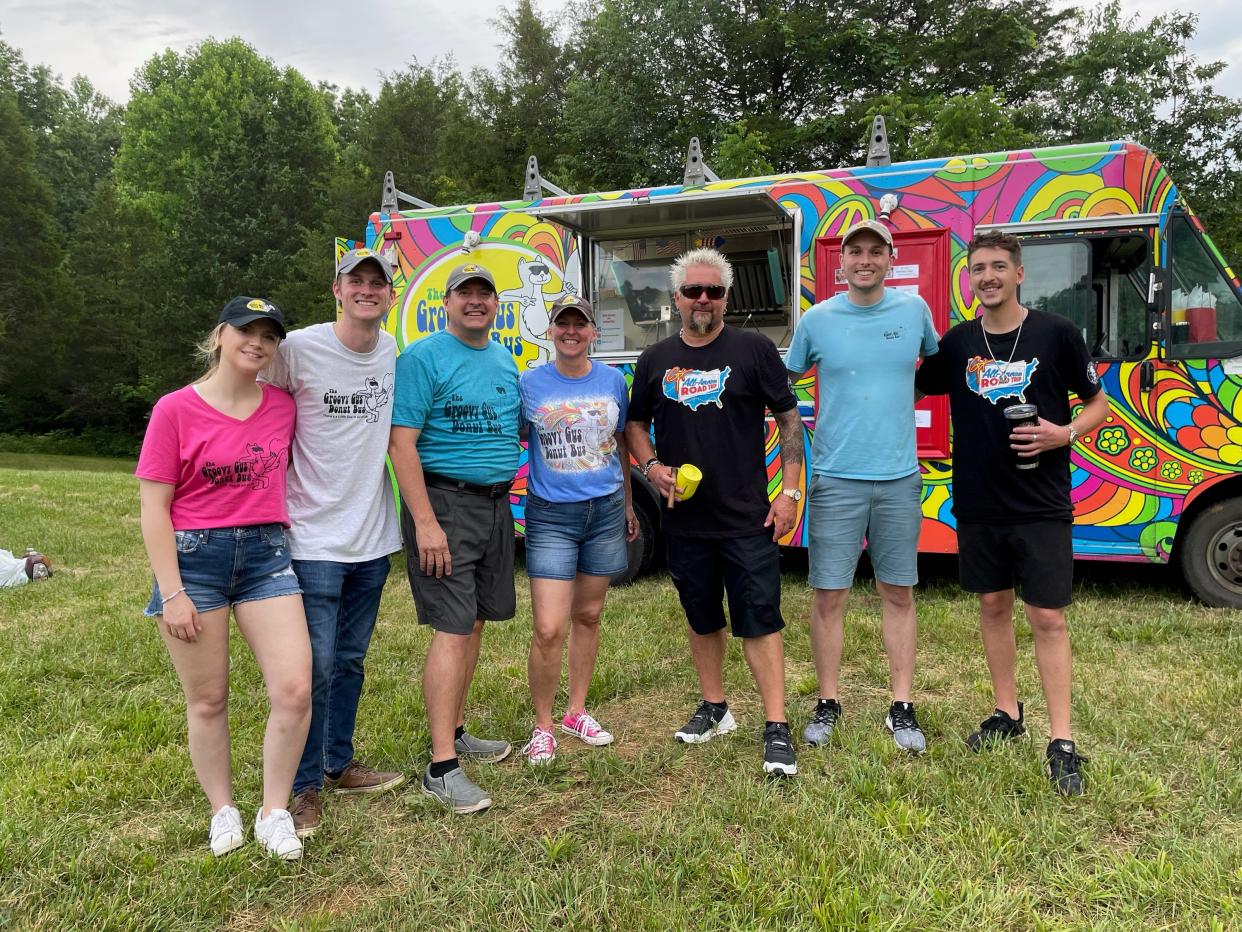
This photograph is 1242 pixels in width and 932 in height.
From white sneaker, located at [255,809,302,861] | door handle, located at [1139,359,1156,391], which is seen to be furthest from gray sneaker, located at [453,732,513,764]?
door handle, located at [1139,359,1156,391]

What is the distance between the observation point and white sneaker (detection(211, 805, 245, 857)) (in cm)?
258

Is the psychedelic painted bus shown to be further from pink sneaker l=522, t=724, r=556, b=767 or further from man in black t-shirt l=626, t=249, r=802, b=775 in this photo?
pink sneaker l=522, t=724, r=556, b=767

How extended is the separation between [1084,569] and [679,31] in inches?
705

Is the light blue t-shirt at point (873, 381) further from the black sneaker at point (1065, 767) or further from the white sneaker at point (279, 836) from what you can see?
the white sneaker at point (279, 836)

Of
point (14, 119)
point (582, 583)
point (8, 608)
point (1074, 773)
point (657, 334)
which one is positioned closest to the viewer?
point (1074, 773)

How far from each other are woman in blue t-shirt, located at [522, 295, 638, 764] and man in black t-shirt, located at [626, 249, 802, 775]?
205 mm

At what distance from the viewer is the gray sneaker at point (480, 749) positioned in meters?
3.29

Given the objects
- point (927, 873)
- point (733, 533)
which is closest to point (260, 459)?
point (733, 533)

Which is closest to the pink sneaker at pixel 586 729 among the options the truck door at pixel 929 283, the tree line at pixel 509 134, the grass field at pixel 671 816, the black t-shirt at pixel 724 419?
the grass field at pixel 671 816

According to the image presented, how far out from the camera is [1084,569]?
5.93m

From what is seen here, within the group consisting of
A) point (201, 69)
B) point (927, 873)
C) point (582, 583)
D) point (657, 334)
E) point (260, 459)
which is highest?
point (201, 69)

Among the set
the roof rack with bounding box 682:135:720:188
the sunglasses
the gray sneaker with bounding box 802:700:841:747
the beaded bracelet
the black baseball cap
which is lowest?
the gray sneaker with bounding box 802:700:841:747

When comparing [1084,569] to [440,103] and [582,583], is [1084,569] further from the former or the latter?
[440,103]

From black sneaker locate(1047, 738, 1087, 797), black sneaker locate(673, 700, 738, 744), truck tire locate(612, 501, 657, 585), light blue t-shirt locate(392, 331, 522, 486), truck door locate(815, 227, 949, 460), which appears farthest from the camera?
truck tire locate(612, 501, 657, 585)
